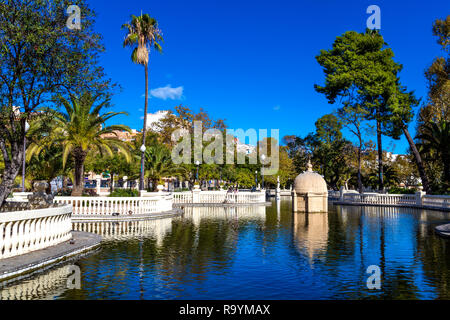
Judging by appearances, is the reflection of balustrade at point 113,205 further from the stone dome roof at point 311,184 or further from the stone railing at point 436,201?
the stone railing at point 436,201

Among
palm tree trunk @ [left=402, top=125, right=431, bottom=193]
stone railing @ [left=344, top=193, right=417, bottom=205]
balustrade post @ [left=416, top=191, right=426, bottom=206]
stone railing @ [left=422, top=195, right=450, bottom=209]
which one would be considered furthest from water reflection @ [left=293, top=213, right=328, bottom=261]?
palm tree trunk @ [left=402, top=125, right=431, bottom=193]

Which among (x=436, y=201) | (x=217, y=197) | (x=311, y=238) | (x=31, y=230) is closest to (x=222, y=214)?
(x=217, y=197)

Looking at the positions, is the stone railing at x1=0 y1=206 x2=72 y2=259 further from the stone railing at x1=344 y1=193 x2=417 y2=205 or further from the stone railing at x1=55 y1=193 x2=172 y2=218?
the stone railing at x1=344 y1=193 x2=417 y2=205

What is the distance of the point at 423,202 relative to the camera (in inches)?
1291

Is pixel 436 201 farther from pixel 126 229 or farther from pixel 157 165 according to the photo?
pixel 126 229

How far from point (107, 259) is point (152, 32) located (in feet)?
82.7

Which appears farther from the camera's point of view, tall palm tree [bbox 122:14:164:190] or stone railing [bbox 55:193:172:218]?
tall palm tree [bbox 122:14:164:190]

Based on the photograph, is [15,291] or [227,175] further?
[227,175]

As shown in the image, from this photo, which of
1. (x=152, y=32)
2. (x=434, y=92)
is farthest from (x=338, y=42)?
(x=152, y=32)

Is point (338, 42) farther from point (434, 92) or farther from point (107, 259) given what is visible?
point (107, 259)

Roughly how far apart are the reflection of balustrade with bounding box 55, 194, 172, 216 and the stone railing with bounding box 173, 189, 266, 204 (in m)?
11.9

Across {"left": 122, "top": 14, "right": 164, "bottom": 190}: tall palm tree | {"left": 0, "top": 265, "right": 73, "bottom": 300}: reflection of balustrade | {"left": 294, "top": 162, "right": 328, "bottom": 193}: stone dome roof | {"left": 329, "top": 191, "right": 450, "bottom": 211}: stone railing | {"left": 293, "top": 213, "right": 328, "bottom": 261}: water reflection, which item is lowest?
{"left": 0, "top": 265, "right": 73, "bottom": 300}: reflection of balustrade

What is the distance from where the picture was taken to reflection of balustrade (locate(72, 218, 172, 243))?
1461cm
